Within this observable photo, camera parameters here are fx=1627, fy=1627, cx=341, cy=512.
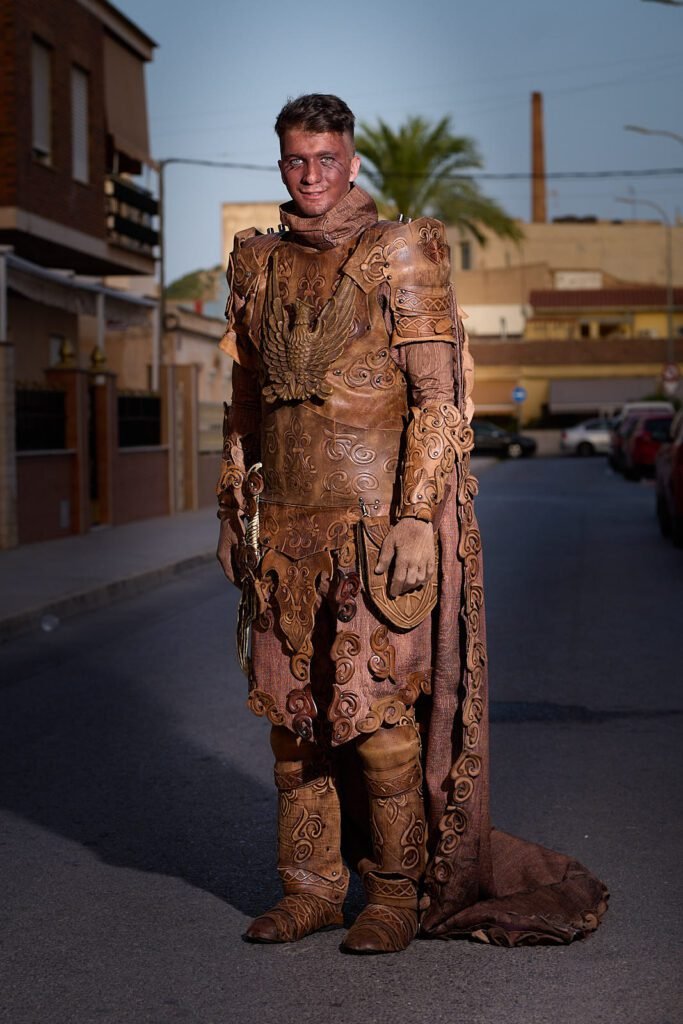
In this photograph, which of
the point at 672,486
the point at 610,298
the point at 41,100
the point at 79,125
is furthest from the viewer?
the point at 610,298

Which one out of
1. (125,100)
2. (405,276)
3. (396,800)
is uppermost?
(125,100)

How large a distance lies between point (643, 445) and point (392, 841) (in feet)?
116

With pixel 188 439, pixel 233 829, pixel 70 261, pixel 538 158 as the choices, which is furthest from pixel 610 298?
pixel 233 829

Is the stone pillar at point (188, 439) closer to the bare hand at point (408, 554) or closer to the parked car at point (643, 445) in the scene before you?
the parked car at point (643, 445)

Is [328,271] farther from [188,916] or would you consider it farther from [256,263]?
[188,916]

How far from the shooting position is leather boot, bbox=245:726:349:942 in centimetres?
440

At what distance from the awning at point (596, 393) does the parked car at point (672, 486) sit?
186 feet

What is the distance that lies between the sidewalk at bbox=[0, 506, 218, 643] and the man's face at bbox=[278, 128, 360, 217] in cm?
749

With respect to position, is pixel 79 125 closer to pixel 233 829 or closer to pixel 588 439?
pixel 233 829

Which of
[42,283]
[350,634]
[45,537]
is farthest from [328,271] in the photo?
[42,283]

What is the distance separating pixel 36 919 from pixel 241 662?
3.35 feet

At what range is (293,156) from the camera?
426 centimetres

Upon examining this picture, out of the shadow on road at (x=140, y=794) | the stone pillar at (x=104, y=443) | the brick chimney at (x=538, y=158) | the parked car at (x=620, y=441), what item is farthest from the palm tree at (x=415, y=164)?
the brick chimney at (x=538, y=158)

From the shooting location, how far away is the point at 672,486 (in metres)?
18.5
